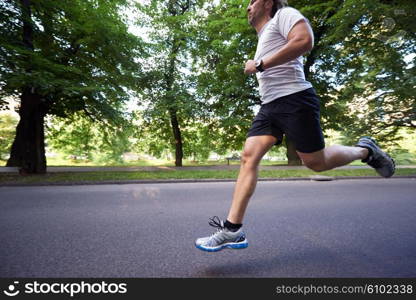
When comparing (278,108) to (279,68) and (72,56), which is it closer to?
(279,68)

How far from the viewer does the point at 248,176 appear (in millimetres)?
2021

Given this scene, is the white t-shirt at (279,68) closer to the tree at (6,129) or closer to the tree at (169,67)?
the tree at (169,67)

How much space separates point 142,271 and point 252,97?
525 inches

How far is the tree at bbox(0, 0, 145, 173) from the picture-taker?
777 cm

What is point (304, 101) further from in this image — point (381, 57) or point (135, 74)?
point (381, 57)

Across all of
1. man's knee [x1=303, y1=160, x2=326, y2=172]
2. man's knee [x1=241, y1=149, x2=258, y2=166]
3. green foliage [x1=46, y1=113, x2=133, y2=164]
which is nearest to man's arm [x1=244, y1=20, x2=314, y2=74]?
man's knee [x1=241, y1=149, x2=258, y2=166]

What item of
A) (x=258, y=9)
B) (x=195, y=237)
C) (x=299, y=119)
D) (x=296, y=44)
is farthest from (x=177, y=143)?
(x=296, y=44)

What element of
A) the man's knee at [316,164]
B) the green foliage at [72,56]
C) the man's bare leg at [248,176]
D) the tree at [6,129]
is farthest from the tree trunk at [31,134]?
the tree at [6,129]

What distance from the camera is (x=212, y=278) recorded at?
66.8 inches

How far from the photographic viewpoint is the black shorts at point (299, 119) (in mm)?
1867

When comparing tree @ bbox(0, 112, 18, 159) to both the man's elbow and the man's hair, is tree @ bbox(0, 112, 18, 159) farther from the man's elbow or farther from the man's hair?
the man's elbow

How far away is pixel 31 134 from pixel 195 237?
10.1 meters

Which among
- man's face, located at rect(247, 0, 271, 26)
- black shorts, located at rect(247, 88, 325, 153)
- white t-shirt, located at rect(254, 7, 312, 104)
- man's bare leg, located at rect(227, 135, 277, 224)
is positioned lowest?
man's bare leg, located at rect(227, 135, 277, 224)

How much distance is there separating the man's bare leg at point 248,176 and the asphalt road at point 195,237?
374 mm
